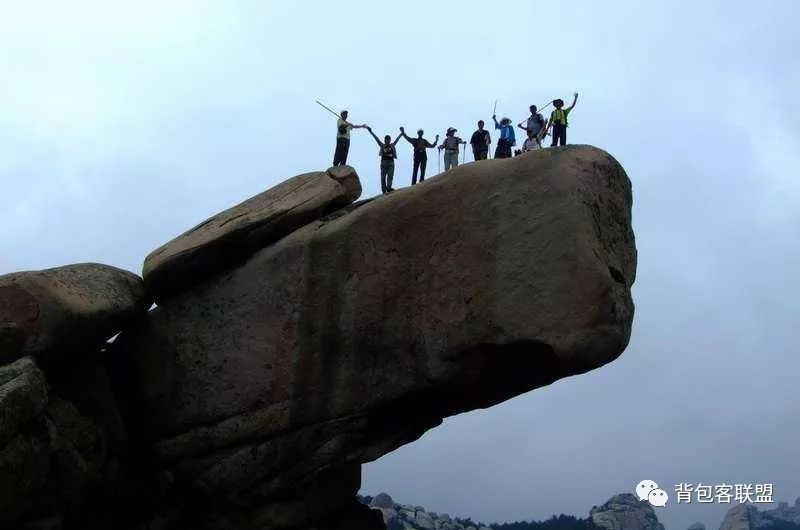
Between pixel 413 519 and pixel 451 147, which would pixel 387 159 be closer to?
pixel 451 147

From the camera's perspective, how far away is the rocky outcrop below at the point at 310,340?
1377cm

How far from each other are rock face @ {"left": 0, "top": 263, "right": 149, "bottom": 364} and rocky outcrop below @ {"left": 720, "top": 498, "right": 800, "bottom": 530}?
5991 cm

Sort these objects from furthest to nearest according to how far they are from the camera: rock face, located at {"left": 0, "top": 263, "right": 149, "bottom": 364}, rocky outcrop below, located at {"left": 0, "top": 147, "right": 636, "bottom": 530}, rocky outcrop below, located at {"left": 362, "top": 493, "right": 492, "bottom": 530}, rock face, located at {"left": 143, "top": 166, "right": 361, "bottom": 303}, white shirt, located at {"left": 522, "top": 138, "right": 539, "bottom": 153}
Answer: rocky outcrop below, located at {"left": 362, "top": 493, "right": 492, "bottom": 530}, white shirt, located at {"left": 522, "top": 138, "right": 539, "bottom": 153}, rock face, located at {"left": 143, "top": 166, "right": 361, "bottom": 303}, rock face, located at {"left": 0, "top": 263, "right": 149, "bottom": 364}, rocky outcrop below, located at {"left": 0, "top": 147, "right": 636, "bottom": 530}

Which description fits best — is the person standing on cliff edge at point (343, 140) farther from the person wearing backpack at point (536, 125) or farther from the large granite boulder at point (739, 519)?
the large granite boulder at point (739, 519)

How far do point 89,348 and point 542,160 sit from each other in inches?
323

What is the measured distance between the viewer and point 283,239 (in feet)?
53.7

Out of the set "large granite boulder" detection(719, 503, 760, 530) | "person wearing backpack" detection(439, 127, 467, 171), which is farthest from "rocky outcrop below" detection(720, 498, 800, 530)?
"person wearing backpack" detection(439, 127, 467, 171)

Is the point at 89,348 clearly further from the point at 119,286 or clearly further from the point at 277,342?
the point at 277,342

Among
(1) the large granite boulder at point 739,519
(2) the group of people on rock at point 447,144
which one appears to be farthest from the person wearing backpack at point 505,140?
(1) the large granite boulder at point 739,519

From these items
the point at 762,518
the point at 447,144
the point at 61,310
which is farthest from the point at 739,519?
the point at 61,310

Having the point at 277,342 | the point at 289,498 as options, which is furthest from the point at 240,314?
the point at 289,498

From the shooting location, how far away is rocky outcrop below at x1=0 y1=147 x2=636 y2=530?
1377 cm

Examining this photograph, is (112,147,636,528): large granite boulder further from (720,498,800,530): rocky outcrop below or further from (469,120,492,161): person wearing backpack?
(720,498,800,530): rocky outcrop below

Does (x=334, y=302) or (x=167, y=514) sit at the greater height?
(x=334, y=302)
